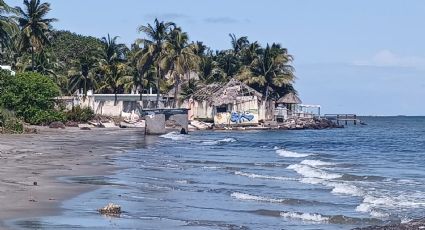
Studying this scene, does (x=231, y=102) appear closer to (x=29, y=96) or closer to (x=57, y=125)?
(x=57, y=125)

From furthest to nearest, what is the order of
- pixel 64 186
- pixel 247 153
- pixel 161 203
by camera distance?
pixel 247 153
pixel 64 186
pixel 161 203

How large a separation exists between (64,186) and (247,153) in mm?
21346

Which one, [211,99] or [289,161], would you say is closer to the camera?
[289,161]

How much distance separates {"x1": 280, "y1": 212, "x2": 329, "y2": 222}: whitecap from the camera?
14.3 m

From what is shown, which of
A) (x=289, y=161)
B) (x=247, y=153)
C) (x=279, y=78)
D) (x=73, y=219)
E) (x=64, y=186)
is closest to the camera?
(x=73, y=219)

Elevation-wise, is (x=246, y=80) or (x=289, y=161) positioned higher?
(x=246, y=80)

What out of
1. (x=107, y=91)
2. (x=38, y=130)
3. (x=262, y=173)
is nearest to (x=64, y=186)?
(x=262, y=173)

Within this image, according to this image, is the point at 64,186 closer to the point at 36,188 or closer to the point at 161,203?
the point at 36,188

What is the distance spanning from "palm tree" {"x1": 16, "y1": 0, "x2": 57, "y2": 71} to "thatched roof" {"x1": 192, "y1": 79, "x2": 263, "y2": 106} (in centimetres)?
1857

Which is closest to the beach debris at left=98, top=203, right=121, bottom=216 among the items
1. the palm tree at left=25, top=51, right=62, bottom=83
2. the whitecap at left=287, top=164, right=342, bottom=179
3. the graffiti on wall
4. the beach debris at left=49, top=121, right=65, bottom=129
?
the whitecap at left=287, top=164, right=342, bottom=179

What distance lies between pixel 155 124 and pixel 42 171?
108 ft

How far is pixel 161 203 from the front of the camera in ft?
52.4

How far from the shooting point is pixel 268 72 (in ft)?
261

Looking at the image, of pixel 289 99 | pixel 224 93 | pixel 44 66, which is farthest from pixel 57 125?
pixel 289 99
